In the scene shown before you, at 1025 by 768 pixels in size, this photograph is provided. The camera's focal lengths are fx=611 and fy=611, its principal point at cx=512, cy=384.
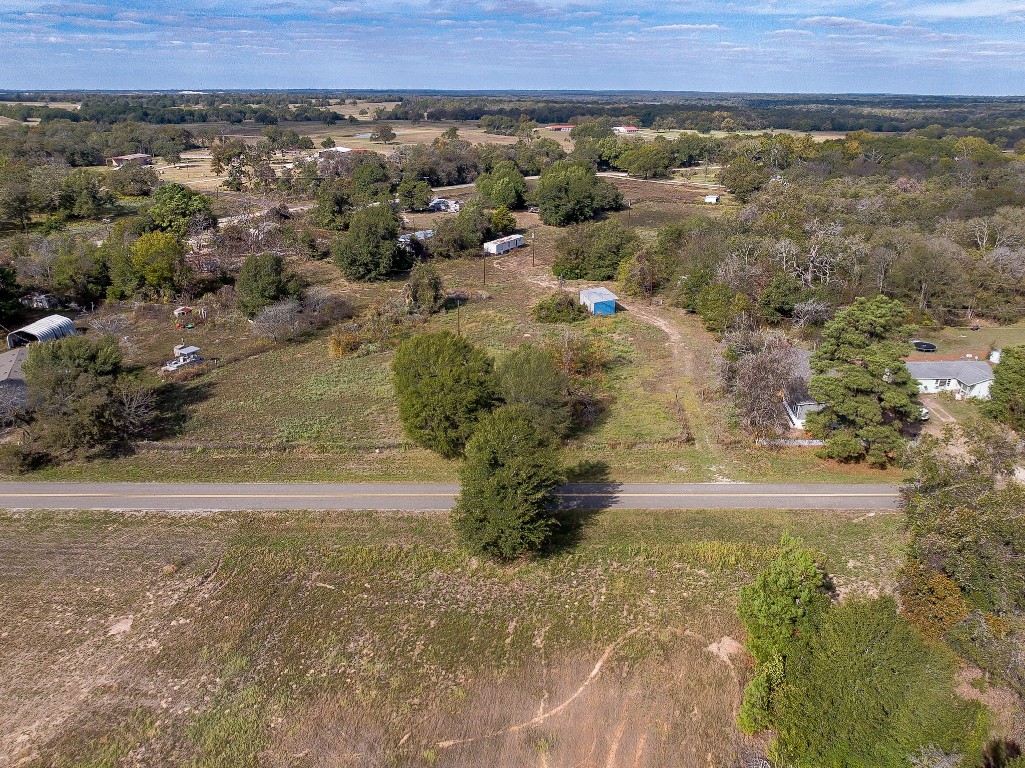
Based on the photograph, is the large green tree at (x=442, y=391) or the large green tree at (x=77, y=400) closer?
the large green tree at (x=442, y=391)

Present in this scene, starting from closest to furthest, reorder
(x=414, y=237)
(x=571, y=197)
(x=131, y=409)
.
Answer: (x=131, y=409) → (x=414, y=237) → (x=571, y=197)

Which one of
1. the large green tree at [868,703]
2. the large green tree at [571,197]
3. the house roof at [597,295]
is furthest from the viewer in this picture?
the large green tree at [571,197]

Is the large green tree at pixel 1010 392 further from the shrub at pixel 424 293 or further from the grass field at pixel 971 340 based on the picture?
the shrub at pixel 424 293

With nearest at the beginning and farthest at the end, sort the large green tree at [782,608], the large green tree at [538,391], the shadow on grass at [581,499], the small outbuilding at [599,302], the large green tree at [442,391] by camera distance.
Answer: the large green tree at [782,608] → the shadow on grass at [581,499] → the large green tree at [442,391] → the large green tree at [538,391] → the small outbuilding at [599,302]

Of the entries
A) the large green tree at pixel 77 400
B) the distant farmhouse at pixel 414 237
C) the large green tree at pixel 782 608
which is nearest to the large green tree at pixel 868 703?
the large green tree at pixel 782 608

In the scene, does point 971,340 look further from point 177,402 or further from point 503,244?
point 177,402

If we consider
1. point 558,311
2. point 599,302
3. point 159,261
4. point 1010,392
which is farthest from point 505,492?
point 159,261
